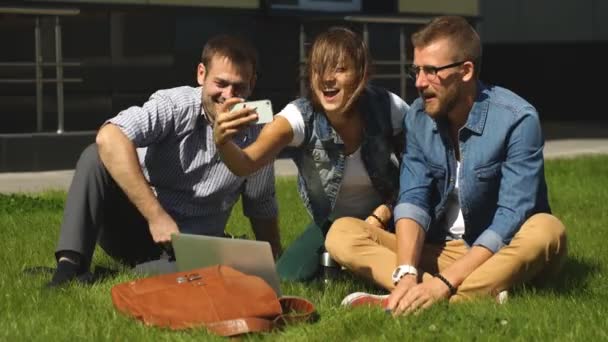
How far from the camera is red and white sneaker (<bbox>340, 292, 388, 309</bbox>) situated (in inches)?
212

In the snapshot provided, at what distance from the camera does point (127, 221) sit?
631 centimetres

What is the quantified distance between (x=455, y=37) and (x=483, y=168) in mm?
577

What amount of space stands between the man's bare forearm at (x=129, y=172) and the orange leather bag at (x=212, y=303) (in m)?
0.76

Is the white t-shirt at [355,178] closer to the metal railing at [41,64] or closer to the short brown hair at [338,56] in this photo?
the short brown hair at [338,56]

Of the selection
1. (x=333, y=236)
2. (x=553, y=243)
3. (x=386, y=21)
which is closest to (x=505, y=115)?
(x=553, y=243)

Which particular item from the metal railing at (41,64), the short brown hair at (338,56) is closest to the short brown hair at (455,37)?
the short brown hair at (338,56)

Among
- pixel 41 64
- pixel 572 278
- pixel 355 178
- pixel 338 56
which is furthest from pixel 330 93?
pixel 41 64

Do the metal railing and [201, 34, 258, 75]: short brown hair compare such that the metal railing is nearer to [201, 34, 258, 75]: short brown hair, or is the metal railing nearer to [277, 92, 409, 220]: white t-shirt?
[201, 34, 258, 75]: short brown hair

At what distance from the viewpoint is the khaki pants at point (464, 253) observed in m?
5.43

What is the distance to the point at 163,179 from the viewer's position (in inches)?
247

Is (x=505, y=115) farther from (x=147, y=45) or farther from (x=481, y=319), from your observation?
(x=147, y=45)

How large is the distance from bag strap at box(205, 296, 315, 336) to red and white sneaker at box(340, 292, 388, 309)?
0.29 m

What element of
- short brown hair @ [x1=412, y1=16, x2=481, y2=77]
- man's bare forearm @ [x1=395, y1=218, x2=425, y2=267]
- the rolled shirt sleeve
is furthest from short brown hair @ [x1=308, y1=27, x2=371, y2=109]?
the rolled shirt sleeve

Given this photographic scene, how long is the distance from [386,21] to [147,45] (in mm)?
3268
